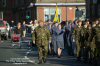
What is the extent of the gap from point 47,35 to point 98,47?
250 cm

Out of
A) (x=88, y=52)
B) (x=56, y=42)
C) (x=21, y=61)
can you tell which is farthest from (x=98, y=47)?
Answer: (x=56, y=42)

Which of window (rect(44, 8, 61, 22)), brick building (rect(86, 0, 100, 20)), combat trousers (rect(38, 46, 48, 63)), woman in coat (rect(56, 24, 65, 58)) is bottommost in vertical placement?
combat trousers (rect(38, 46, 48, 63))

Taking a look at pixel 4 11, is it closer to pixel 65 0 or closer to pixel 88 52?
pixel 65 0

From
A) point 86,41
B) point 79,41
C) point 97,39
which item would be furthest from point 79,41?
point 97,39

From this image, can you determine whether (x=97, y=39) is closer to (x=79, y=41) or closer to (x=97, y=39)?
(x=97, y=39)

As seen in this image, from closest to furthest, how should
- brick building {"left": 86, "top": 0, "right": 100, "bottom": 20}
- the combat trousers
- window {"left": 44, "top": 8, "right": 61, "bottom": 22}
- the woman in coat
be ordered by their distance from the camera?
1. the combat trousers
2. the woman in coat
3. brick building {"left": 86, "top": 0, "right": 100, "bottom": 20}
4. window {"left": 44, "top": 8, "right": 61, "bottom": 22}

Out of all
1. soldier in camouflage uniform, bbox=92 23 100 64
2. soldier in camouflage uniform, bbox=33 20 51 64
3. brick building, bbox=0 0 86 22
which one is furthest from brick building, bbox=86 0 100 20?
soldier in camouflage uniform, bbox=92 23 100 64

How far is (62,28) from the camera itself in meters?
24.0

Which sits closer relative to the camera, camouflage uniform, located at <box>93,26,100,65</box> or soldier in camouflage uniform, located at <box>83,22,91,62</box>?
camouflage uniform, located at <box>93,26,100,65</box>

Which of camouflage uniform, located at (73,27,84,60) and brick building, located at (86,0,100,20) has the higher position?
brick building, located at (86,0,100,20)

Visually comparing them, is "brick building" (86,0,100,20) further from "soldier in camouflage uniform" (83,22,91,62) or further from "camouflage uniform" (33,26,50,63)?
"camouflage uniform" (33,26,50,63)

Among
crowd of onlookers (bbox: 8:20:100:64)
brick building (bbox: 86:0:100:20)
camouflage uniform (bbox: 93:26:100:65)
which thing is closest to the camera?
camouflage uniform (bbox: 93:26:100:65)

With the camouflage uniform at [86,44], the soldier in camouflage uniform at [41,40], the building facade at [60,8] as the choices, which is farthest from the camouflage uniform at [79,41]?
the building facade at [60,8]

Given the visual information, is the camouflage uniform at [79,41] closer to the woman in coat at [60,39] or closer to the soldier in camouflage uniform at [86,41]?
the soldier in camouflage uniform at [86,41]
